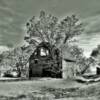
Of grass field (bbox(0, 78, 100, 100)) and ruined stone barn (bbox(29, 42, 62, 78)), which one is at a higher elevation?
ruined stone barn (bbox(29, 42, 62, 78))

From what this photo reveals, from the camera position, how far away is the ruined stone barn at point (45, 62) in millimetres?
49719

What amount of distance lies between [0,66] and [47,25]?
37040mm

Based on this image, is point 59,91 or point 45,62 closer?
point 59,91

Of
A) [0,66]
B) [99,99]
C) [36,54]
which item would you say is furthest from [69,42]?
[0,66]

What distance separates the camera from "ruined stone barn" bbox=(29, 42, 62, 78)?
163 feet

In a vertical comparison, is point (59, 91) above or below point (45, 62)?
below

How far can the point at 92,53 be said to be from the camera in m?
73.4

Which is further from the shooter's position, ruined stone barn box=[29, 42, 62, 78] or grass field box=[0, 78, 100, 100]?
ruined stone barn box=[29, 42, 62, 78]

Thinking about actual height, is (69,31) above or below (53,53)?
above

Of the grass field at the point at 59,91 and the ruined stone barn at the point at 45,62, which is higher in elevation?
the ruined stone barn at the point at 45,62

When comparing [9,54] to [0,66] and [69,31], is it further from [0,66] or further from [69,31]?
[69,31]

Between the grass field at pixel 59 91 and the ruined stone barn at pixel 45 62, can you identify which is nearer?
the grass field at pixel 59 91

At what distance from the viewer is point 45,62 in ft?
176

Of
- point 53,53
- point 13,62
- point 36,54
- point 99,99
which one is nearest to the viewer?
point 99,99
